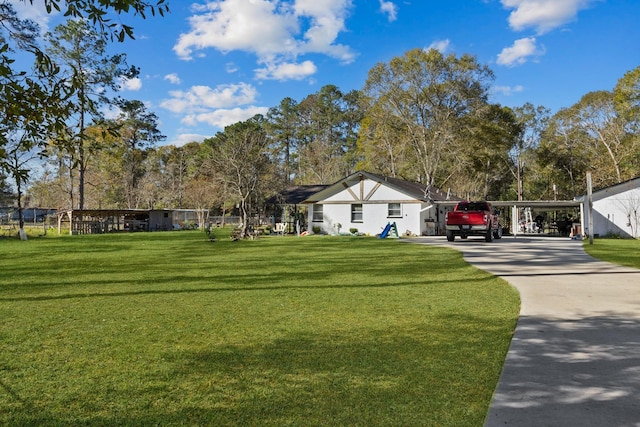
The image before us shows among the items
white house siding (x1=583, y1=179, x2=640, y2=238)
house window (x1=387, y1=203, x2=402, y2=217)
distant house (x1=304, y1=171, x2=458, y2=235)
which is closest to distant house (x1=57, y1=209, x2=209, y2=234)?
distant house (x1=304, y1=171, x2=458, y2=235)

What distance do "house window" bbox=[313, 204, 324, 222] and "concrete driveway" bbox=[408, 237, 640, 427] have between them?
23.0m

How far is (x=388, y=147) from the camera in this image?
4459 cm

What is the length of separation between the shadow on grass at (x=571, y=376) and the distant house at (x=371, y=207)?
23847 millimetres

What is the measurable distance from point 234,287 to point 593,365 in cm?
652

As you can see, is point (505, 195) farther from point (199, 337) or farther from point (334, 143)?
point (199, 337)

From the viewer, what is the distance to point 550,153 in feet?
160

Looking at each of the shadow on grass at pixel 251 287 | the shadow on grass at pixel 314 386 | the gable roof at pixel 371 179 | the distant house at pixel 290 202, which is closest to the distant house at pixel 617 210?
the gable roof at pixel 371 179

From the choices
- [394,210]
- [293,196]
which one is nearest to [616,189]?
[394,210]

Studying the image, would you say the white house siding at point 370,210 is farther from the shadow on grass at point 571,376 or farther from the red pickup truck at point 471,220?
the shadow on grass at point 571,376

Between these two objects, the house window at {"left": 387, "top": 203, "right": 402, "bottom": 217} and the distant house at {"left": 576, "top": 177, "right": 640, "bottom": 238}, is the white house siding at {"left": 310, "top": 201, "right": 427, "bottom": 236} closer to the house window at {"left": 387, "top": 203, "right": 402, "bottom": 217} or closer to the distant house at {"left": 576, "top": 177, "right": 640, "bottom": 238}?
the house window at {"left": 387, "top": 203, "right": 402, "bottom": 217}

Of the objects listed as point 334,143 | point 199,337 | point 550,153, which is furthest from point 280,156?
point 199,337

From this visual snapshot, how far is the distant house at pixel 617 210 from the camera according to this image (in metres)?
28.2

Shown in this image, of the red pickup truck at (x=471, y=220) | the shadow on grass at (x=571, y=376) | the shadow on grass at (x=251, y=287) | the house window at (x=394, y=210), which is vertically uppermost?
the house window at (x=394, y=210)

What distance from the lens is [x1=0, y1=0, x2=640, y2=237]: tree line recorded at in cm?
3797
